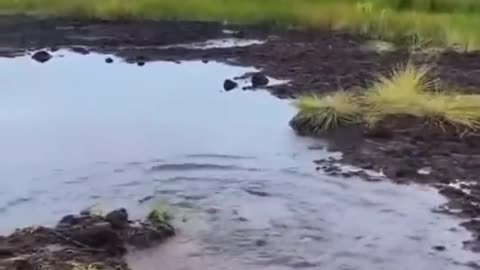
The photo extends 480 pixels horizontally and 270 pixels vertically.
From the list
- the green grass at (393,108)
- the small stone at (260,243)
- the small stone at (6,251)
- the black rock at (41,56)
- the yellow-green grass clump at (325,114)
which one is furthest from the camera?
the black rock at (41,56)

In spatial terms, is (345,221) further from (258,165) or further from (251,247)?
(258,165)

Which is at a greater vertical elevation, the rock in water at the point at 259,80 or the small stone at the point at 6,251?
the rock in water at the point at 259,80

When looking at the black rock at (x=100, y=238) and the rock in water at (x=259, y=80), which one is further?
the rock in water at (x=259, y=80)

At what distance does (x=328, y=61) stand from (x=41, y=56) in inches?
201

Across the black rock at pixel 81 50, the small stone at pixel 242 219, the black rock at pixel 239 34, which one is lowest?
the small stone at pixel 242 219

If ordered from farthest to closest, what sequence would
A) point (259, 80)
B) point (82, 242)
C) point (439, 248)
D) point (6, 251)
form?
point (259, 80), point (439, 248), point (82, 242), point (6, 251)

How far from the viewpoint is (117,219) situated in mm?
8211

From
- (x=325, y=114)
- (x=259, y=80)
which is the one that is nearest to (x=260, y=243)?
(x=325, y=114)

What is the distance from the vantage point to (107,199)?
371 inches

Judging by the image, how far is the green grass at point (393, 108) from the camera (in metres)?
11.9

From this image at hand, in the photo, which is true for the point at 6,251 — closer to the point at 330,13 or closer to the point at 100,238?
the point at 100,238

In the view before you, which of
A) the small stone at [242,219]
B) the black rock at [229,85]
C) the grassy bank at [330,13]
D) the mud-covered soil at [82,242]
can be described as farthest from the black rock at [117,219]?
the grassy bank at [330,13]

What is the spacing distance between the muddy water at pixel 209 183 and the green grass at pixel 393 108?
40 cm

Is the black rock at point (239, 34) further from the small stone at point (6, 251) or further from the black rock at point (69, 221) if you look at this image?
the small stone at point (6, 251)
